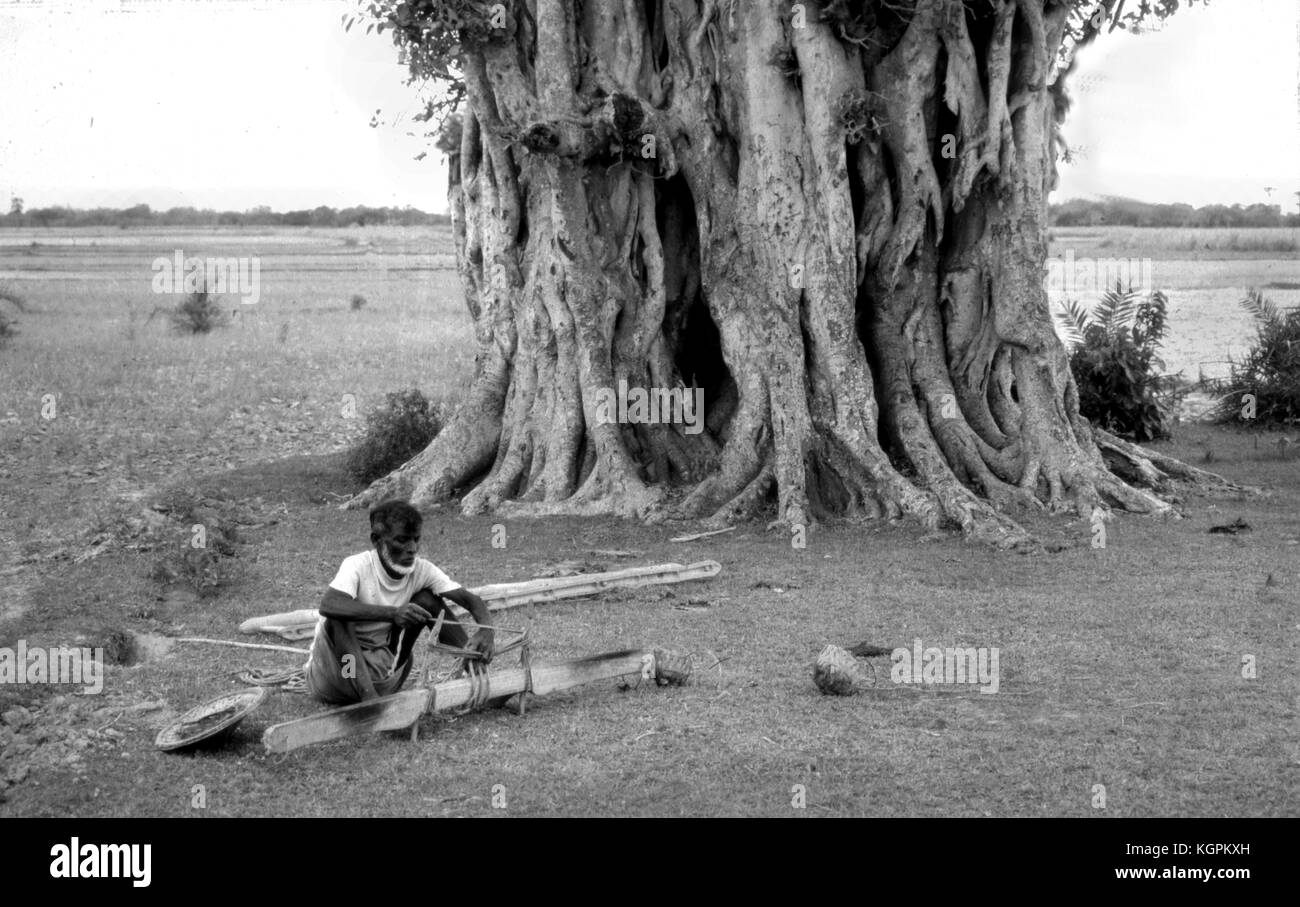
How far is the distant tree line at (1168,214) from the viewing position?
2053 inches

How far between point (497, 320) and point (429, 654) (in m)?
8.25

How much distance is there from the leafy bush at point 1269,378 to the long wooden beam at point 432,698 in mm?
13866

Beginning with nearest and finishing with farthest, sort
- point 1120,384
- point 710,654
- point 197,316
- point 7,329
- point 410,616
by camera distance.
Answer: point 410,616 < point 710,654 < point 1120,384 < point 7,329 < point 197,316

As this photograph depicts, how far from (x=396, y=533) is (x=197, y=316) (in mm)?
25460

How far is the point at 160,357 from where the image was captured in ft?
88.2

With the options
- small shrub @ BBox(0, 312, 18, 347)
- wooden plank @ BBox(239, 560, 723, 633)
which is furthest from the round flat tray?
small shrub @ BBox(0, 312, 18, 347)

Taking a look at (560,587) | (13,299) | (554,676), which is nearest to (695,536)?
(560,587)

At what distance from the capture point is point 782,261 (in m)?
14.5

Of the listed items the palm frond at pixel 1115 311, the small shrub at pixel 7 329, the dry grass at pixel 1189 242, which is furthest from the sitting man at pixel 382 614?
the dry grass at pixel 1189 242

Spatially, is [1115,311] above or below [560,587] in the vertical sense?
above

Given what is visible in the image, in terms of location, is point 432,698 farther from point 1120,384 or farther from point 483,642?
point 1120,384
